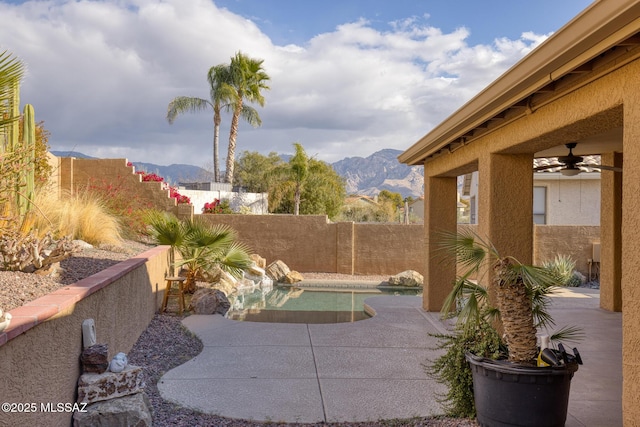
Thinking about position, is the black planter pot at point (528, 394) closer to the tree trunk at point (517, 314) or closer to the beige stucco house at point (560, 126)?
the tree trunk at point (517, 314)

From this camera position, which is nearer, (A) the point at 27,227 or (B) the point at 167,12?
(A) the point at 27,227

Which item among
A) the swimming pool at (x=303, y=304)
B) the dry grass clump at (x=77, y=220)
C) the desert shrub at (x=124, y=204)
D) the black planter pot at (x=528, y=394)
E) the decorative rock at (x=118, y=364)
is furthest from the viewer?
the desert shrub at (x=124, y=204)

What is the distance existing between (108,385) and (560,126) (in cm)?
438

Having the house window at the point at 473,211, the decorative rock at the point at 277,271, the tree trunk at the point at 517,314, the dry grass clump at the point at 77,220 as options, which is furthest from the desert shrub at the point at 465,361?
the house window at the point at 473,211

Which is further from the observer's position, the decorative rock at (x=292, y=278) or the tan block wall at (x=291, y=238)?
the tan block wall at (x=291, y=238)

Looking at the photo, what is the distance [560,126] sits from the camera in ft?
15.6

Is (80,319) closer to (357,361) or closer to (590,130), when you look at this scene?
(357,361)

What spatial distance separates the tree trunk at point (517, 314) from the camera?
4.19 meters

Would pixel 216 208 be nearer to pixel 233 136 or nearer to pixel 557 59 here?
pixel 233 136

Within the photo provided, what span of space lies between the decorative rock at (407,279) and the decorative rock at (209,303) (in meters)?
6.43

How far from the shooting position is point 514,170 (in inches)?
257

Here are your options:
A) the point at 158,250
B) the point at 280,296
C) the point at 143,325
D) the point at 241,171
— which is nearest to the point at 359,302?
the point at 280,296

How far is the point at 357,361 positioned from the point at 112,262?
4007 mm

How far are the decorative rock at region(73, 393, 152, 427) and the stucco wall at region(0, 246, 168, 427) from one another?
123mm
